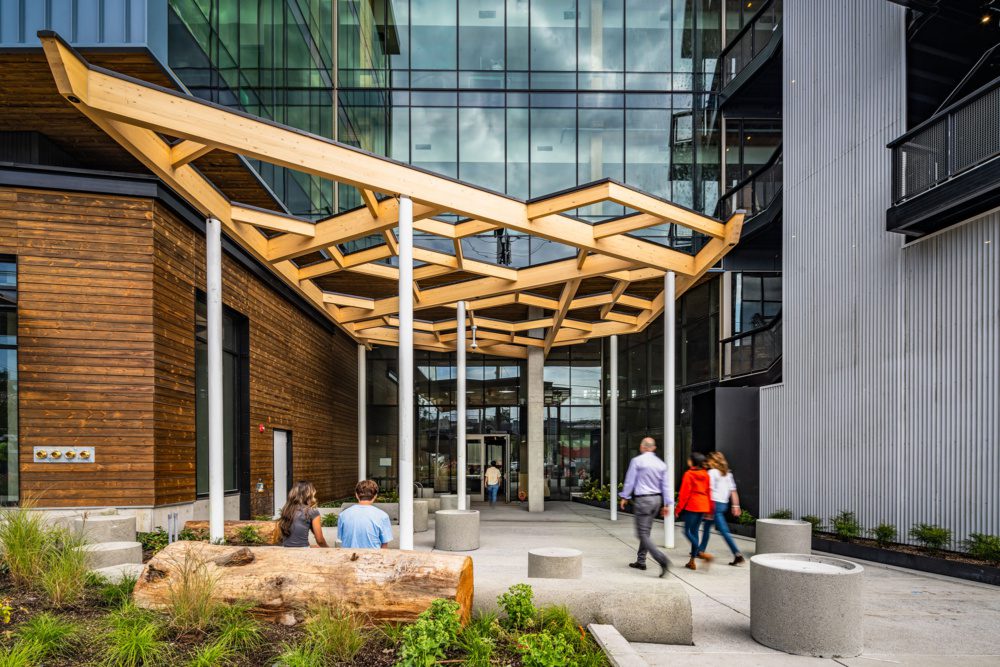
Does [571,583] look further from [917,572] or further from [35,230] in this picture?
[35,230]

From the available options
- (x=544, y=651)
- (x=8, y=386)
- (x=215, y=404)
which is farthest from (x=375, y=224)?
(x=544, y=651)

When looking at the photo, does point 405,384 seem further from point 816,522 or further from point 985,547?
point 816,522

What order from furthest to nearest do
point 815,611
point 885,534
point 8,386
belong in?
point 885,534
point 8,386
point 815,611

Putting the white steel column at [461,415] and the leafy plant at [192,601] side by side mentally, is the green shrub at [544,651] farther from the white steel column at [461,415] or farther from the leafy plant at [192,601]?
the white steel column at [461,415]

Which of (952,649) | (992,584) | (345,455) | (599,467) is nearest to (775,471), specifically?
(992,584)

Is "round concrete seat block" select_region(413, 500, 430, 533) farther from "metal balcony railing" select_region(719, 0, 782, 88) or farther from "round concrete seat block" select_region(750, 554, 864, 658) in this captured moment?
"metal balcony railing" select_region(719, 0, 782, 88)

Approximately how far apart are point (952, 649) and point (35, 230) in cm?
1219

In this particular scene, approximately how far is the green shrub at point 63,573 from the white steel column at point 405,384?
3.42 meters

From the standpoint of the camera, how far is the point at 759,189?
18438 mm

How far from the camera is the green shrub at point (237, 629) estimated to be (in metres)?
5.22

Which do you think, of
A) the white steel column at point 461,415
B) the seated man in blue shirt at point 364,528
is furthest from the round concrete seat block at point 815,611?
the white steel column at point 461,415

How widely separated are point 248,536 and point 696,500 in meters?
6.23

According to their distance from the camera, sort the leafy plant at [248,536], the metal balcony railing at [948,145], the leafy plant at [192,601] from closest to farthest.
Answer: the leafy plant at [192,601] < the metal balcony railing at [948,145] < the leafy plant at [248,536]

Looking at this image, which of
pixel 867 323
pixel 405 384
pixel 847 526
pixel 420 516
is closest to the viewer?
pixel 405 384
